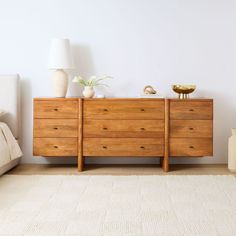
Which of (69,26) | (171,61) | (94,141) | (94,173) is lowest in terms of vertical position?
(94,173)

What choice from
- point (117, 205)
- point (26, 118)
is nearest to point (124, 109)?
point (26, 118)

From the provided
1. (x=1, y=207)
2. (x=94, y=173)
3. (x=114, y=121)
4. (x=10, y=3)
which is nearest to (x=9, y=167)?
(x=94, y=173)

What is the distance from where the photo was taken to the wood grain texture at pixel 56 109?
14.0ft

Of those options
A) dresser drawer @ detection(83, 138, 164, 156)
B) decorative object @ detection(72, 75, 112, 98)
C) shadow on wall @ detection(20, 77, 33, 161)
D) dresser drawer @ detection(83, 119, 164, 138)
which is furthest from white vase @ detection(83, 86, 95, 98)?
shadow on wall @ detection(20, 77, 33, 161)

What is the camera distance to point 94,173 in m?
4.24

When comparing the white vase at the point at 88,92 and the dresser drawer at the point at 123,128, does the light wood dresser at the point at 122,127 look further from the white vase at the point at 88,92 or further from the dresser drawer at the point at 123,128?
the white vase at the point at 88,92

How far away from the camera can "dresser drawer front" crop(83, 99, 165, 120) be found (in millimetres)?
4273

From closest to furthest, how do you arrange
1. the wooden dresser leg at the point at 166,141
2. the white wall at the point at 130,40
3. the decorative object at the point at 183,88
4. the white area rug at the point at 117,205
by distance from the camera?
the white area rug at the point at 117,205 < the wooden dresser leg at the point at 166,141 < the decorative object at the point at 183,88 < the white wall at the point at 130,40

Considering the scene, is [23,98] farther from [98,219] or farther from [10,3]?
[98,219]

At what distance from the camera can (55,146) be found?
4305 millimetres

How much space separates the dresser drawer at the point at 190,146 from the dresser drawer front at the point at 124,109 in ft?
0.94

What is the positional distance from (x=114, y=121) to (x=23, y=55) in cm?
121

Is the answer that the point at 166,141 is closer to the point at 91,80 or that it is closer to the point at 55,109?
the point at 91,80

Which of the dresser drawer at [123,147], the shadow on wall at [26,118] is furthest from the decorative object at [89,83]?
the shadow on wall at [26,118]
